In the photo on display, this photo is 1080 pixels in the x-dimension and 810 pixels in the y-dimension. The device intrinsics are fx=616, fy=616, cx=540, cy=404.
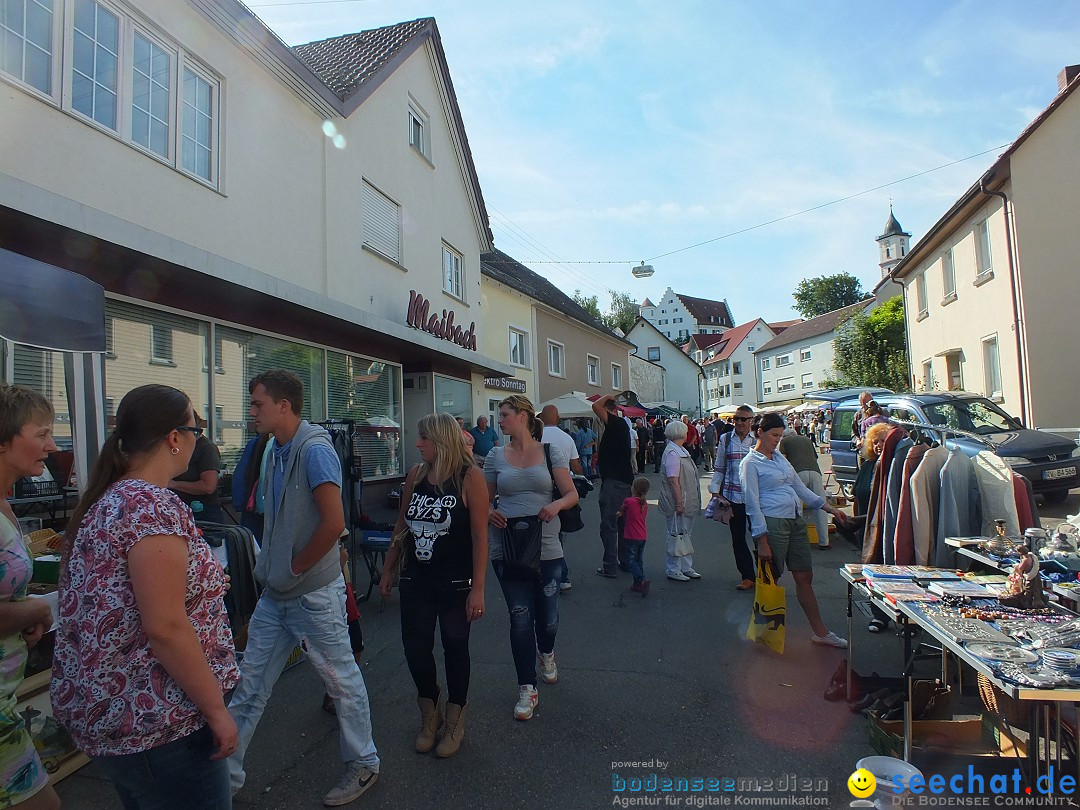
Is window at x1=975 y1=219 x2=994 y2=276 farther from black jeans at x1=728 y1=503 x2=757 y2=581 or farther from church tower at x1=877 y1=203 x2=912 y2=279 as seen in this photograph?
church tower at x1=877 y1=203 x2=912 y2=279

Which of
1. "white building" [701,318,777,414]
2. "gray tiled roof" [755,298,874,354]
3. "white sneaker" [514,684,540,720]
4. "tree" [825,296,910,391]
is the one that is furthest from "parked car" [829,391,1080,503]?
"white building" [701,318,777,414]

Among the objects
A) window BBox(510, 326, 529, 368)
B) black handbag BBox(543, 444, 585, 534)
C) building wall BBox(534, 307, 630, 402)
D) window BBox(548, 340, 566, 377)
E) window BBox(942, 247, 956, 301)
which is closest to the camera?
black handbag BBox(543, 444, 585, 534)

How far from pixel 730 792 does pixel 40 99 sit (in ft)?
24.8

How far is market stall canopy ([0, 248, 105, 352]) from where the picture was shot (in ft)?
11.2

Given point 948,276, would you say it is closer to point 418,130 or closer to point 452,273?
point 452,273

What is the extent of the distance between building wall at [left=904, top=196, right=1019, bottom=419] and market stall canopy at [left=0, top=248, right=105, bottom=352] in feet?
60.5

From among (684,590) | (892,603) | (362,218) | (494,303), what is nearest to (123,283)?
(362,218)

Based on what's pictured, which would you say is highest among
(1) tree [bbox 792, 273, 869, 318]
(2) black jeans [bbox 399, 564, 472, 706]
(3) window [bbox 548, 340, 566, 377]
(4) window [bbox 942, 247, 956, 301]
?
(1) tree [bbox 792, 273, 869, 318]

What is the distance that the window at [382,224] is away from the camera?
36.9ft

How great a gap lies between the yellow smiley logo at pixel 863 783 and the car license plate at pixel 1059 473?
347 inches

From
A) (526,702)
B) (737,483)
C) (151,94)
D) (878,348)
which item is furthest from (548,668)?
(878,348)

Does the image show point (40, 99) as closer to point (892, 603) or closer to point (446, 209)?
point (892, 603)

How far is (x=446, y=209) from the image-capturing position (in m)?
14.6

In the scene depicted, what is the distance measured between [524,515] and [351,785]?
1643mm
